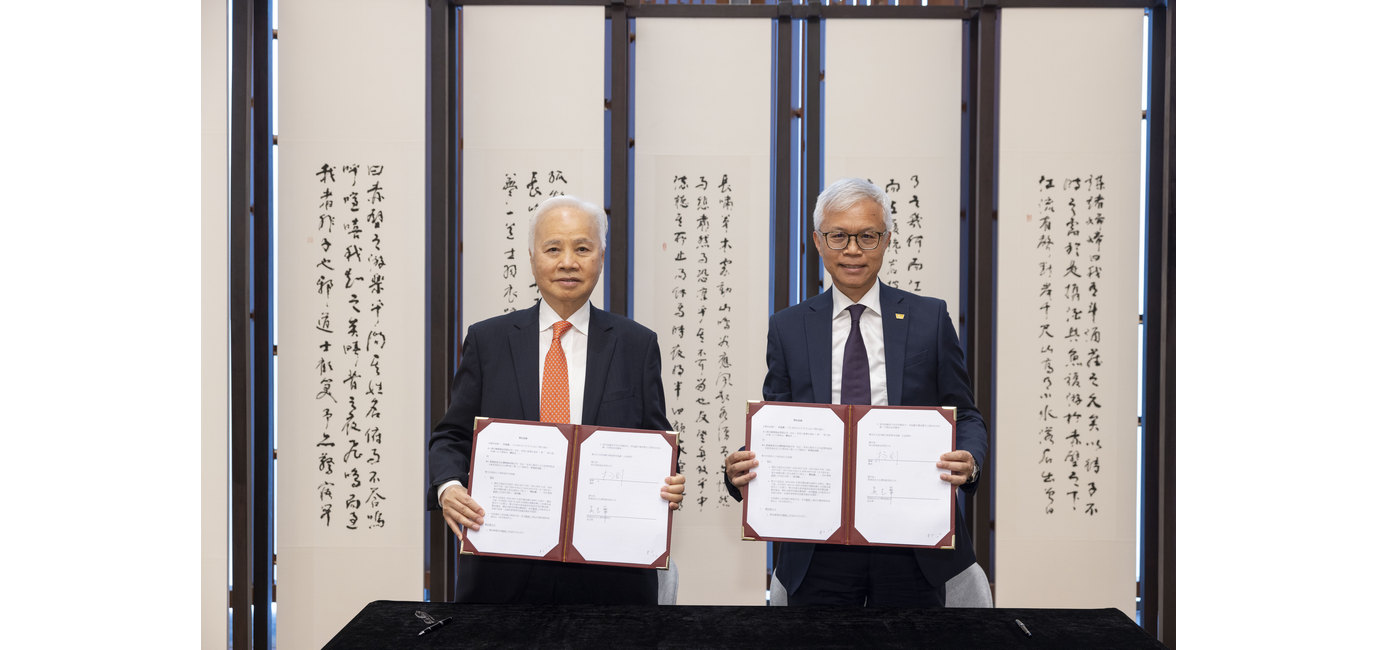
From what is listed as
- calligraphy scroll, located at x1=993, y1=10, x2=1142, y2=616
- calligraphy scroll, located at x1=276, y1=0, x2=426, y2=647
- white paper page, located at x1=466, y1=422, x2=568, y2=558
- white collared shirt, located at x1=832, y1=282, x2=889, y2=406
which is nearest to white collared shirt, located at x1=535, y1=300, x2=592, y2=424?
white paper page, located at x1=466, y1=422, x2=568, y2=558

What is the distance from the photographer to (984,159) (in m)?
3.79

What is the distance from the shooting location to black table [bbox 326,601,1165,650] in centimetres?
189

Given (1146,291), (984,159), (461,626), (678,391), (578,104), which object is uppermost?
(578,104)

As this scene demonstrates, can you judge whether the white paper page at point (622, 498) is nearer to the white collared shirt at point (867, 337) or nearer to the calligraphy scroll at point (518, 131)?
the white collared shirt at point (867, 337)

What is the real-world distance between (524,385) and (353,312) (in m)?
1.80

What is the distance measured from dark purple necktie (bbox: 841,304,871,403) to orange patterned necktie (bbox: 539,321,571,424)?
83 cm

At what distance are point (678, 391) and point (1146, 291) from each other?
227 cm

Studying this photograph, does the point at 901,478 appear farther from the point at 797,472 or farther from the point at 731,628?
the point at 731,628

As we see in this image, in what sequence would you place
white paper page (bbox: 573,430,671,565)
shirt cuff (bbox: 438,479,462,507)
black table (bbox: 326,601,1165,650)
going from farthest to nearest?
shirt cuff (bbox: 438,479,462,507)
white paper page (bbox: 573,430,671,565)
black table (bbox: 326,601,1165,650)

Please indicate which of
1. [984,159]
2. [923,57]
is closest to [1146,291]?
[984,159]

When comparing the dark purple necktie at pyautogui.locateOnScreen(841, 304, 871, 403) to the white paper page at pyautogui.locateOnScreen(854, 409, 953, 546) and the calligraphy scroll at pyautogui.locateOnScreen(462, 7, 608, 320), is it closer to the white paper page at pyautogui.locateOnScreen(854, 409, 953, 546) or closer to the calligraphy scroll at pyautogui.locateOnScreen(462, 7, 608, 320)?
the white paper page at pyautogui.locateOnScreen(854, 409, 953, 546)

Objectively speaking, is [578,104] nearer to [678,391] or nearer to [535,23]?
[535,23]

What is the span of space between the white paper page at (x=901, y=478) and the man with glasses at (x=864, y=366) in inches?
5.8

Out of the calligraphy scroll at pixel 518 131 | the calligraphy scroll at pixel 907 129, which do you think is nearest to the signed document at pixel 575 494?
the calligraphy scroll at pixel 518 131
